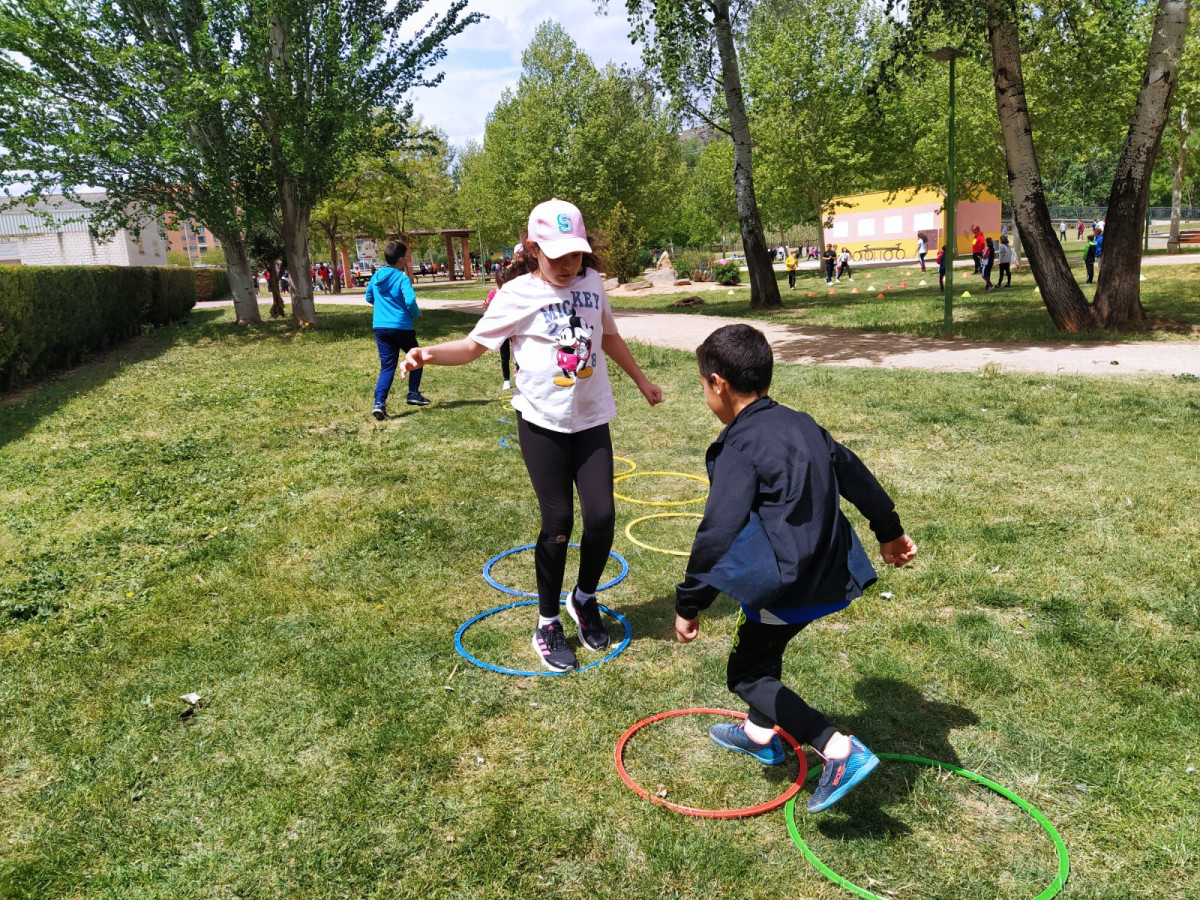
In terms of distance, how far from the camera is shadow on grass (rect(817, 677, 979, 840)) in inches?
118

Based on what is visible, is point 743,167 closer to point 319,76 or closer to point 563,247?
point 319,76

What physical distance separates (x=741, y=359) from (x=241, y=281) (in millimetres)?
22414

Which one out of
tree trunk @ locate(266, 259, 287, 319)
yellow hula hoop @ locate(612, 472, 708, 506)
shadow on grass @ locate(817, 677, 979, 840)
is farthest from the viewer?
tree trunk @ locate(266, 259, 287, 319)

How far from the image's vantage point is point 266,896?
2721 mm

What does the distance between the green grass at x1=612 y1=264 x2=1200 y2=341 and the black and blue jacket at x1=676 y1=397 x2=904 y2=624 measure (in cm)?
1313

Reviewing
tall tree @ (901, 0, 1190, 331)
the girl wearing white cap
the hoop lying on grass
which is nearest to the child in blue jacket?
the girl wearing white cap

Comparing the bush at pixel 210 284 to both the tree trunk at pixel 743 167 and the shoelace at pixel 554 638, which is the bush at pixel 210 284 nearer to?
the tree trunk at pixel 743 167

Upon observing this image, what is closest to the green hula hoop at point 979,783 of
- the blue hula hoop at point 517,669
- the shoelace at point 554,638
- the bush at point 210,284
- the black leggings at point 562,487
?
the blue hula hoop at point 517,669

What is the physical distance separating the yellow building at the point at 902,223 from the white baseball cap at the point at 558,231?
176 feet

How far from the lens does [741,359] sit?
9.61 feet

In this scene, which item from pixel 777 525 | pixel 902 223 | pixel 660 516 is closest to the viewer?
pixel 777 525

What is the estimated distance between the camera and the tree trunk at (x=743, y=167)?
19.6 metres

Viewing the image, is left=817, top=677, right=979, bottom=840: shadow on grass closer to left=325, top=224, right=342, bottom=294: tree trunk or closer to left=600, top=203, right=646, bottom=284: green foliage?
left=600, top=203, right=646, bottom=284: green foliage

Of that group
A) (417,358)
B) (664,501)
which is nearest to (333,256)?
(664,501)
